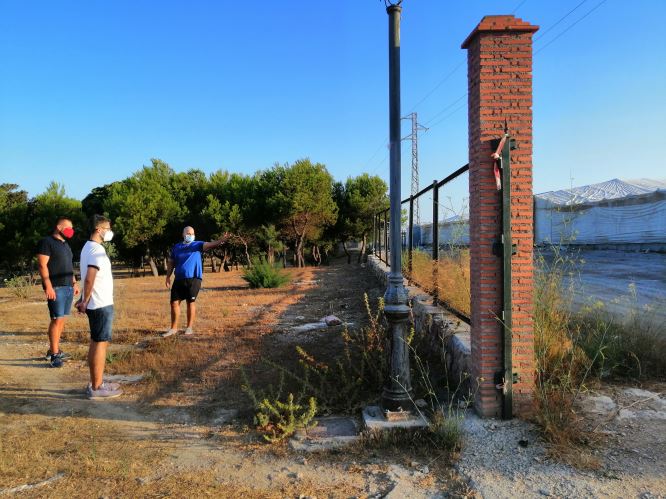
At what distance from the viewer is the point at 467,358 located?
13.1 ft

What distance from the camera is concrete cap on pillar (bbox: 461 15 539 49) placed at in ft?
11.5

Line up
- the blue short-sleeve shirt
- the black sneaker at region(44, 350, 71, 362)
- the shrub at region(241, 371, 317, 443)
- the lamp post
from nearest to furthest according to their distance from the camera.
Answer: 1. the shrub at region(241, 371, 317, 443)
2. the lamp post
3. the black sneaker at region(44, 350, 71, 362)
4. the blue short-sleeve shirt

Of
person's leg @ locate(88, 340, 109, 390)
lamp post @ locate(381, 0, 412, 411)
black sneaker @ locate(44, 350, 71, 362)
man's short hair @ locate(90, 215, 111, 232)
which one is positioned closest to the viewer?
lamp post @ locate(381, 0, 412, 411)

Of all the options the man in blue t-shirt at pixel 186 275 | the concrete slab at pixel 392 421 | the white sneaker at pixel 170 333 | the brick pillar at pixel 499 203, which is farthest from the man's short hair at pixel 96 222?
the brick pillar at pixel 499 203

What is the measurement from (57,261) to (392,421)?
4752 mm

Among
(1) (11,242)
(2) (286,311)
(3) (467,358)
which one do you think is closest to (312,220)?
(1) (11,242)

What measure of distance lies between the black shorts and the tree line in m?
18.6

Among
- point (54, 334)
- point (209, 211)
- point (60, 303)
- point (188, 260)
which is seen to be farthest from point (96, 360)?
Result: point (209, 211)

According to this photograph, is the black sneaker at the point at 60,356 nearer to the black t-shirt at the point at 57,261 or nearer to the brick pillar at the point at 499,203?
the black t-shirt at the point at 57,261

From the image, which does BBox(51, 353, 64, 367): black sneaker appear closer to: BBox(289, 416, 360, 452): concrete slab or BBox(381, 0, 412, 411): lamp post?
BBox(289, 416, 360, 452): concrete slab

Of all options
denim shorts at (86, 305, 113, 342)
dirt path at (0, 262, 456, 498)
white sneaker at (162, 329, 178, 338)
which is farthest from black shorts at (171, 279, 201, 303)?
dirt path at (0, 262, 456, 498)

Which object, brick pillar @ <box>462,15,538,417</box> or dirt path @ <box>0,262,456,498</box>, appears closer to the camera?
dirt path @ <box>0,262,456,498</box>

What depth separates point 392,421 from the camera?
3514 millimetres

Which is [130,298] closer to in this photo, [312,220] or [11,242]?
[312,220]
